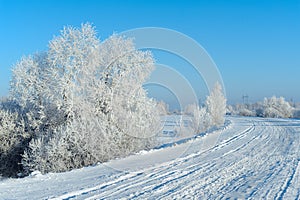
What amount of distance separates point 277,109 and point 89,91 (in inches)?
1838

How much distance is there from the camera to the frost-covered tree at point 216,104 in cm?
3400

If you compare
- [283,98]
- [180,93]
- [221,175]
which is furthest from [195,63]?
[283,98]

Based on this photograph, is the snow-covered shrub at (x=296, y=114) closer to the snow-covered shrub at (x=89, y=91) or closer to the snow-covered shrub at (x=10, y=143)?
the snow-covered shrub at (x=89, y=91)

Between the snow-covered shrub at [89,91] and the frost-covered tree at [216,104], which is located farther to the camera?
the frost-covered tree at [216,104]

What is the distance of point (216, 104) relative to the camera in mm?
35125

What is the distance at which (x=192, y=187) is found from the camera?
6.82m

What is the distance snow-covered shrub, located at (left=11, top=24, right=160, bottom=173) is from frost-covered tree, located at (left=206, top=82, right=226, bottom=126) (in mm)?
17497

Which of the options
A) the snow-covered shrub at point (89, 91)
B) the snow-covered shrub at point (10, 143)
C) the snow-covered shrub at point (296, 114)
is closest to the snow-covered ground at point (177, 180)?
the snow-covered shrub at point (89, 91)

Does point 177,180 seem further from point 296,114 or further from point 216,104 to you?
point 296,114


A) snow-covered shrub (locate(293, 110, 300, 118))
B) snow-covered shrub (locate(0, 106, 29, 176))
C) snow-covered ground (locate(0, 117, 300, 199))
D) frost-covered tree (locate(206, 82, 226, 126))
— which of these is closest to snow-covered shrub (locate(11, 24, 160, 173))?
snow-covered shrub (locate(0, 106, 29, 176))

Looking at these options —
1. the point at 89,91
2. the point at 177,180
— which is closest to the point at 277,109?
the point at 89,91

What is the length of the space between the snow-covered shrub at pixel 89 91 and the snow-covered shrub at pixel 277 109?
39947 mm

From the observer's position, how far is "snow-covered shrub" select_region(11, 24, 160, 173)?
1550 centimetres

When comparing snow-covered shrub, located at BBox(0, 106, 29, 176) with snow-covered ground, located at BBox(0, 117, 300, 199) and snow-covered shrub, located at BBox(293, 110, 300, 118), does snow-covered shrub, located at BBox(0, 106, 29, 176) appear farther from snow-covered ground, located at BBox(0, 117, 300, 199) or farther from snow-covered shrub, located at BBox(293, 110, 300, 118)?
snow-covered shrub, located at BBox(293, 110, 300, 118)
